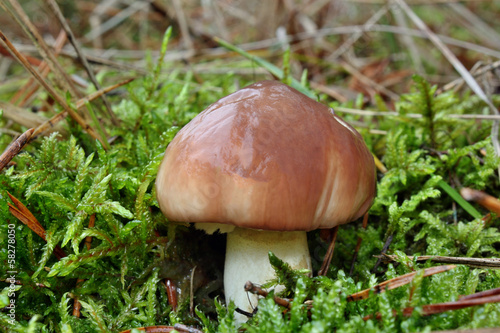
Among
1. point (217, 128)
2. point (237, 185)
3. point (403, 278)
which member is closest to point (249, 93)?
point (217, 128)

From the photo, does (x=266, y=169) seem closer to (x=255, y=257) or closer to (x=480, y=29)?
(x=255, y=257)

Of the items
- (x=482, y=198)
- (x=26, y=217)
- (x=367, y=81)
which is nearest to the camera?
(x=26, y=217)

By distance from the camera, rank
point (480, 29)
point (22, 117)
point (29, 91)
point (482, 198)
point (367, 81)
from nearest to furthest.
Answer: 1. point (482, 198)
2. point (22, 117)
3. point (29, 91)
4. point (367, 81)
5. point (480, 29)

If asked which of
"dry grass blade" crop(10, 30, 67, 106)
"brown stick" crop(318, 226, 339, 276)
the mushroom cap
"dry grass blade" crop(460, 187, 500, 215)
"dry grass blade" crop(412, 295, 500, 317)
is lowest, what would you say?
"brown stick" crop(318, 226, 339, 276)

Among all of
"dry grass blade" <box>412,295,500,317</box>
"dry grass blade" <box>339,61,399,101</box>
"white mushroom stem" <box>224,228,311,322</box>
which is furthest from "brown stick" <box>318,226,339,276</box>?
"dry grass blade" <box>339,61,399,101</box>

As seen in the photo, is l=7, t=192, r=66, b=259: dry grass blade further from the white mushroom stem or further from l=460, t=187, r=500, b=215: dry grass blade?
l=460, t=187, r=500, b=215: dry grass blade

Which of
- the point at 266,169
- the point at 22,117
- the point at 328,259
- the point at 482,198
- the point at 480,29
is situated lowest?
the point at 328,259

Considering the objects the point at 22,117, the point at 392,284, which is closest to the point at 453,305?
the point at 392,284

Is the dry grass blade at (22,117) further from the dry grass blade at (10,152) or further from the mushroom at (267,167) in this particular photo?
the mushroom at (267,167)
